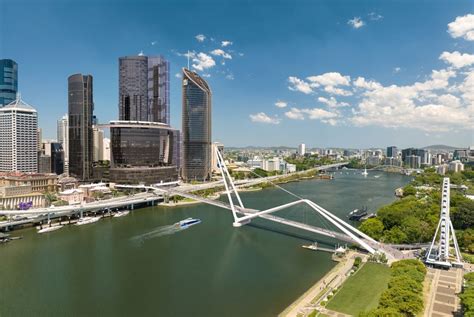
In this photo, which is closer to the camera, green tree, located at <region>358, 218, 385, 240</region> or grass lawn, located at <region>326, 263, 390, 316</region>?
grass lawn, located at <region>326, 263, 390, 316</region>

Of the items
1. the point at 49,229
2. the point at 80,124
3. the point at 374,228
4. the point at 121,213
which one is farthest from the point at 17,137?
the point at 374,228

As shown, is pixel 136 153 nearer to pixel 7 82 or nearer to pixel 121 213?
pixel 121 213

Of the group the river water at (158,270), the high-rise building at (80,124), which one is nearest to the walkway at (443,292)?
the river water at (158,270)

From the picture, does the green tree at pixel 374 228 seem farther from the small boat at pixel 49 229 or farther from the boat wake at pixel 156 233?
the small boat at pixel 49 229

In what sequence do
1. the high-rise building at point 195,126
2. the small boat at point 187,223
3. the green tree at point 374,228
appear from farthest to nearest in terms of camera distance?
the high-rise building at point 195,126, the small boat at point 187,223, the green tree at point 374,228

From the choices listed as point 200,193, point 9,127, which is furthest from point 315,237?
point 9,127

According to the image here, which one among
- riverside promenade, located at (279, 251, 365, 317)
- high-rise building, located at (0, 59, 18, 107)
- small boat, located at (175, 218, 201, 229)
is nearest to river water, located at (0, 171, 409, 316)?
riverside promenade, located at (279, 251, 365, 317)

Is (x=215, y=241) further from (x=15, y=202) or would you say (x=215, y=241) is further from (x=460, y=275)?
(x=15, y=202)

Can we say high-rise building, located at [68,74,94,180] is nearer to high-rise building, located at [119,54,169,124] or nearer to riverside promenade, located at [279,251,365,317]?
high-rise building, located at [119,54,169,124]
